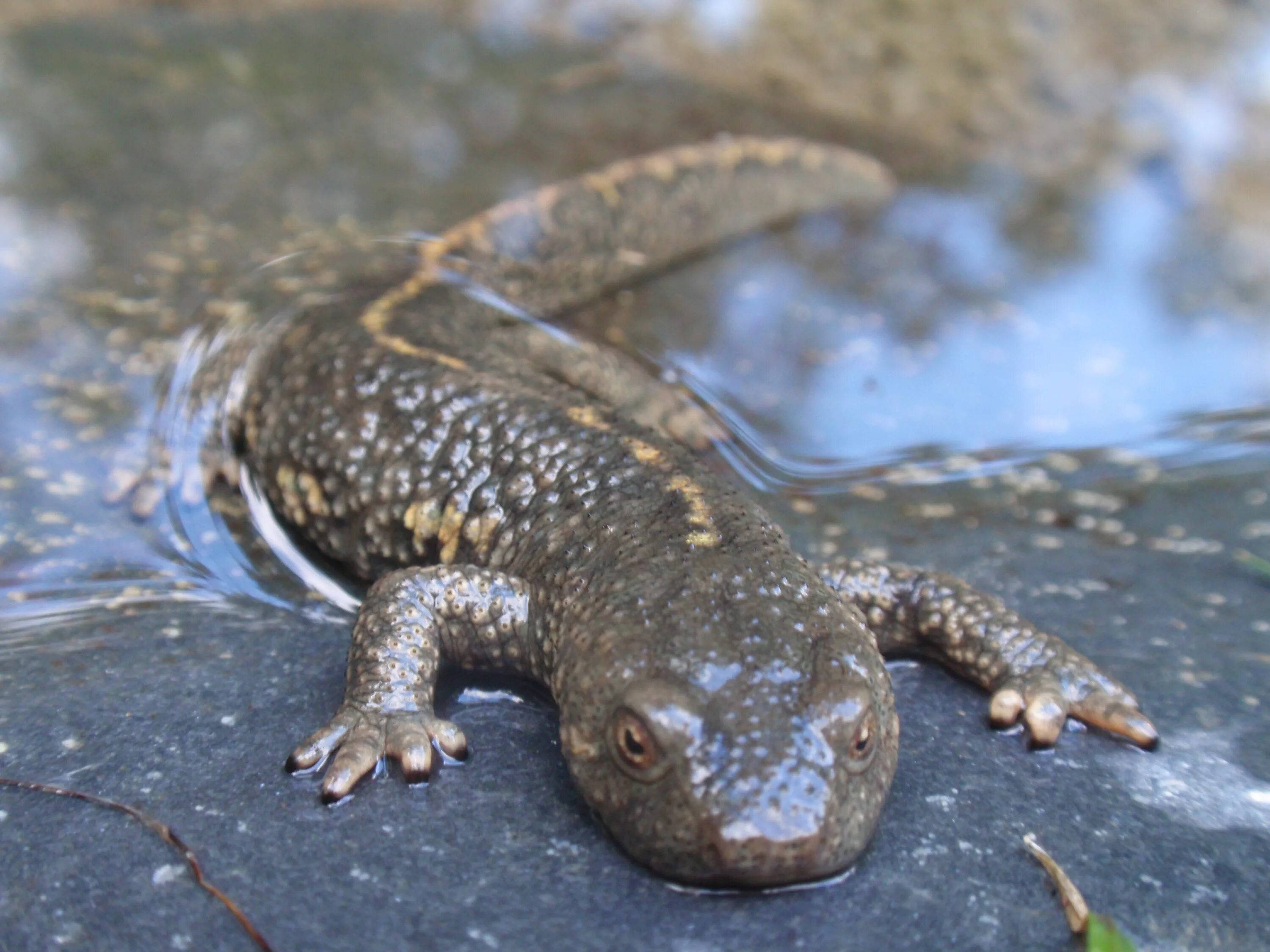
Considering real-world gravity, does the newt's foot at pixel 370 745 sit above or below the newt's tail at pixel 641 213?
below

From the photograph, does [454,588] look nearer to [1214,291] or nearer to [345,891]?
[345,891]

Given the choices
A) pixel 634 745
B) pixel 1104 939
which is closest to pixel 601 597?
pixel 634 745

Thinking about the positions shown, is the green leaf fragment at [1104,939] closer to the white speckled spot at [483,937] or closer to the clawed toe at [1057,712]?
the clawed toe at [1057,712]

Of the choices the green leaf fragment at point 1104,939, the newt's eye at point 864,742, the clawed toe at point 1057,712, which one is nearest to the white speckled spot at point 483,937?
the newt's eye at point 864,742

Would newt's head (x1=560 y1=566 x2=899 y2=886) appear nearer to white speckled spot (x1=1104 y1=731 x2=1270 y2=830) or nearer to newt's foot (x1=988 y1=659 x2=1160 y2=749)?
newt's foot (x1=988 y1=659 x2=1160 y2=749)

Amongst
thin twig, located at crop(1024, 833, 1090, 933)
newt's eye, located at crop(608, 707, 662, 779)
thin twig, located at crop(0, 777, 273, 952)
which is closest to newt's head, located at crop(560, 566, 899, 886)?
newt's eye, located at crop(608, 707, 662, 779)

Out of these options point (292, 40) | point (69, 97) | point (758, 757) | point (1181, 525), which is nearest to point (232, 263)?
point (69, 97)

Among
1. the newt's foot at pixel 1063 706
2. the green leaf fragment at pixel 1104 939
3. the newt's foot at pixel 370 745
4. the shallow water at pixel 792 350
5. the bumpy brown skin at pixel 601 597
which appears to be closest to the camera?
the green leaf fragment at pixel 1104 939

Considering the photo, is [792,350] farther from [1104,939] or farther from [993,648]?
[1104,939]
